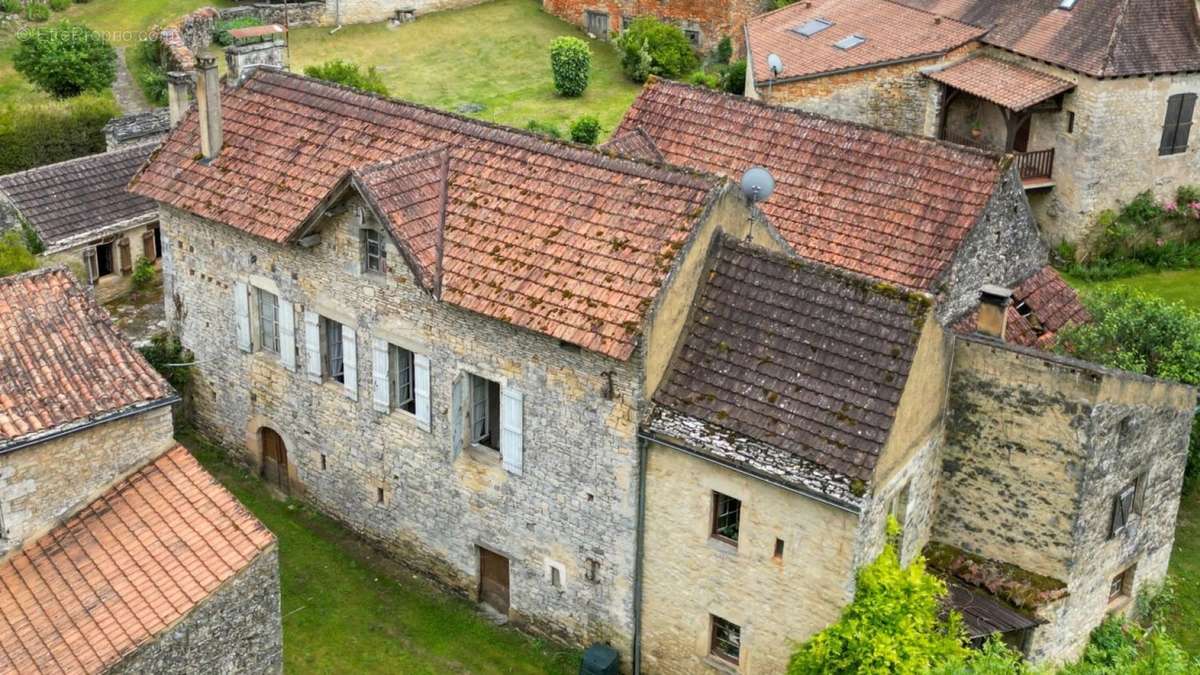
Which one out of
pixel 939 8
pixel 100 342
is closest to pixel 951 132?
pixel 939 8

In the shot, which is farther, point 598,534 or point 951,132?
point 951,132

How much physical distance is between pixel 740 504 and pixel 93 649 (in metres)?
10.3

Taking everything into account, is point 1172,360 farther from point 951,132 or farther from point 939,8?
point 939,8

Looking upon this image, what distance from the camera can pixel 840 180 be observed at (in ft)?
95.3

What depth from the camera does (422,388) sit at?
85.3ft

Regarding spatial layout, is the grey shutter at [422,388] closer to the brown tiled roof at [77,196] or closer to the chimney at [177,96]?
the chimney at [177,96]

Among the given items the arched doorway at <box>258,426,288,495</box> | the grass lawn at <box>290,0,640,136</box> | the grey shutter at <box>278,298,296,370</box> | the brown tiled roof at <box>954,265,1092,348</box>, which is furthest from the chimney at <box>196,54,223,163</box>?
the grass lawn at <box>290,0,640,136</box>

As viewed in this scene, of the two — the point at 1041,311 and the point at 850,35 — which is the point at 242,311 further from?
the point at 850,35

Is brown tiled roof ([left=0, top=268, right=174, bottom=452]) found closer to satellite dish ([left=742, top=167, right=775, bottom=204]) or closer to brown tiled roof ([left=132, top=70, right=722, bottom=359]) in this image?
brown tiled roof ([left=132, top=70, right=722, bottom=359])

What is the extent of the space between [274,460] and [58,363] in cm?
843

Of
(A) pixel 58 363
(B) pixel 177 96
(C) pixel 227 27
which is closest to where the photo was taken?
(A) pixel 58 363

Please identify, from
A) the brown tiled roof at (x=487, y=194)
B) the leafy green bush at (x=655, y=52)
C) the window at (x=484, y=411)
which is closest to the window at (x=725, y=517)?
the brown tiled roof at (x=487, y=194)

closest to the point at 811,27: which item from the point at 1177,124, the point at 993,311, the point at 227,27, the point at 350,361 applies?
the point at 1177,124

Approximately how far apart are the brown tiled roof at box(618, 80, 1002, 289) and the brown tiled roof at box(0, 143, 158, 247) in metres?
14.0
